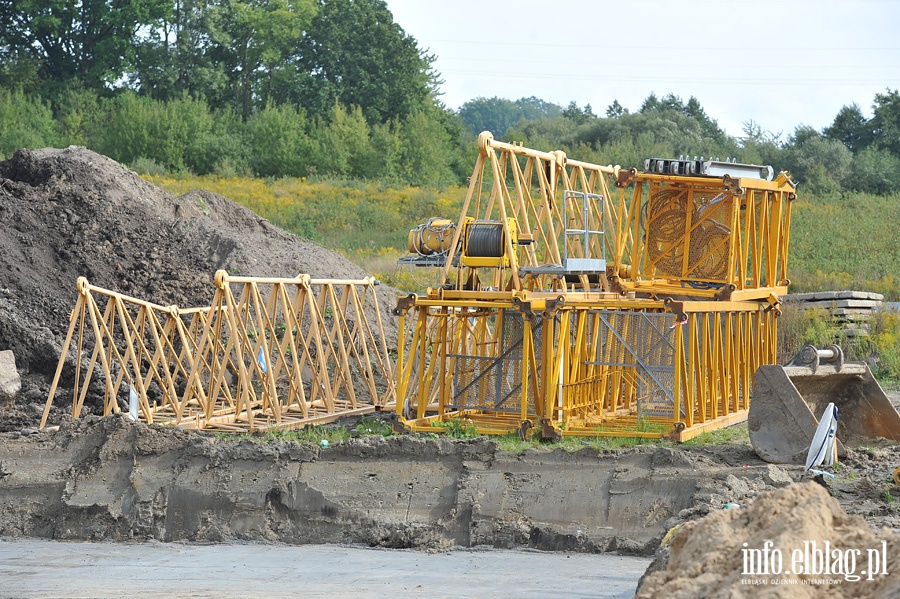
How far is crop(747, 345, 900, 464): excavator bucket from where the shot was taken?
13203 mm

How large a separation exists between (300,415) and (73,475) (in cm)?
494

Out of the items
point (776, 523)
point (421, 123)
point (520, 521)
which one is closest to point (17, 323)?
point (520, 521)

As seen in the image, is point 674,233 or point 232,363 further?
point 232,363

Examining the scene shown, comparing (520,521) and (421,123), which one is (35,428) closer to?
(520,521)

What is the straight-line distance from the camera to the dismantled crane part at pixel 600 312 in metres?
15.0

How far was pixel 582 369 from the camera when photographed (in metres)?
16.6

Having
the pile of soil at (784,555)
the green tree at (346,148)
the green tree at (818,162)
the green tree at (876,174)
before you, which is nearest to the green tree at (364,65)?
the green tree at (346,148)

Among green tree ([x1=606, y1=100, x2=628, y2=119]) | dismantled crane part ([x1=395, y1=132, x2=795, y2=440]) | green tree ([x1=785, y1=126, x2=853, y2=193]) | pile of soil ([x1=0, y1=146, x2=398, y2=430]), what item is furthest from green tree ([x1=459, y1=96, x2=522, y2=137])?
dismantled crane part ([x1=395, y1=132, x2=795, y2=440])

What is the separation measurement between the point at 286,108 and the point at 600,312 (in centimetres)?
4467

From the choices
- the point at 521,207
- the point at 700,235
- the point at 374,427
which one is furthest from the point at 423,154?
the point at 374,427

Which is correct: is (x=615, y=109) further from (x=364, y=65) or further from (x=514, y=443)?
(x=514, y=443)

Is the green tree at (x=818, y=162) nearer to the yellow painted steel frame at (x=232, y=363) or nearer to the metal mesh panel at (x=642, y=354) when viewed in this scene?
the metal mesh panel at (x=642, y=354)

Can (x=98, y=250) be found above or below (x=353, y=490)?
above

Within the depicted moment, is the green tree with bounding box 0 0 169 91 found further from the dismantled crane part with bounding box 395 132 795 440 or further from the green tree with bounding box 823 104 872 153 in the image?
the dismantled crane part with bounding box 395 132 795 440
